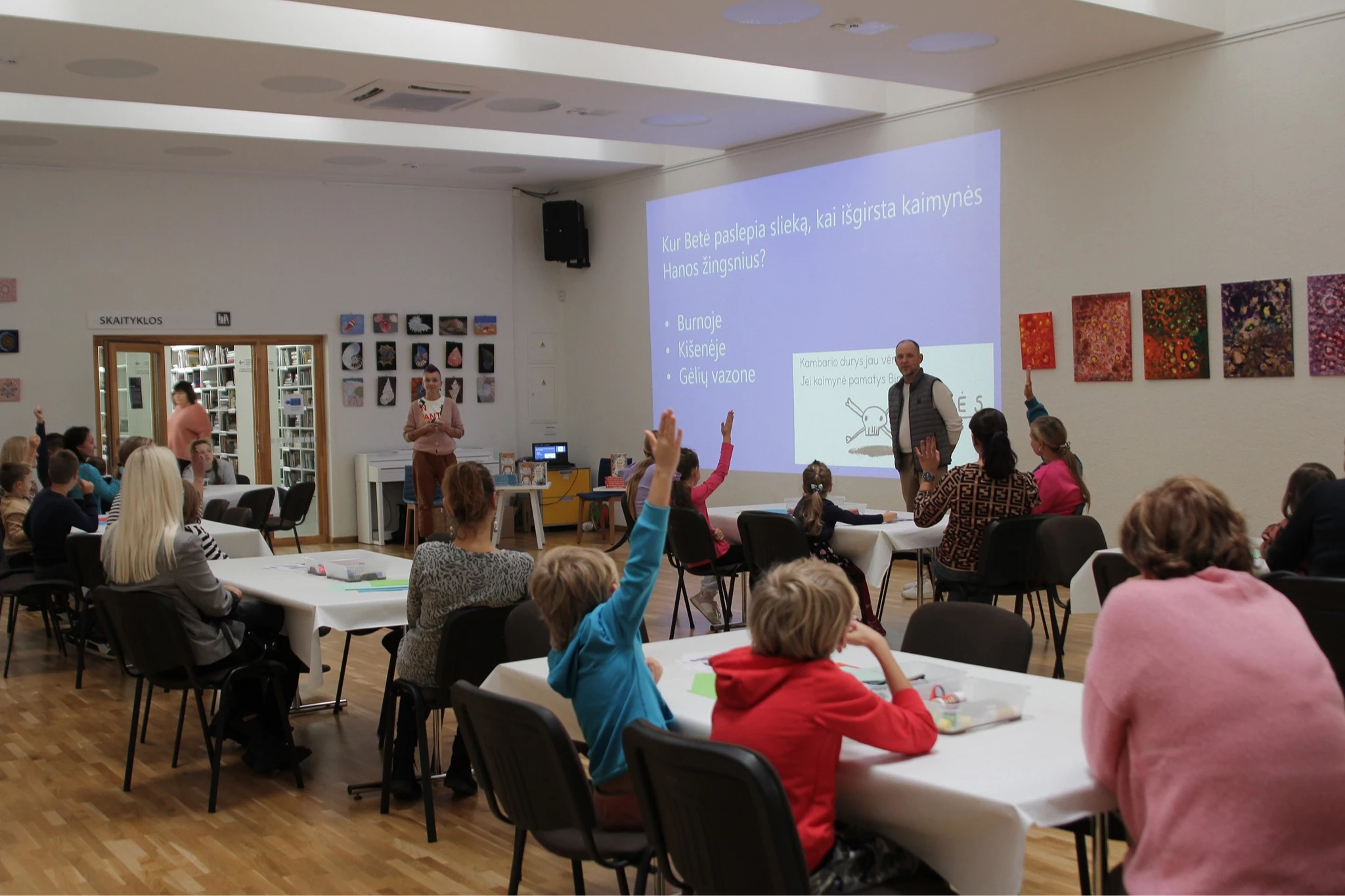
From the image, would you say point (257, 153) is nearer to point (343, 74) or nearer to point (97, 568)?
point (343, 74)

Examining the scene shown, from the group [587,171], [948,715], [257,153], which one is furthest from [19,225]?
[948,715]

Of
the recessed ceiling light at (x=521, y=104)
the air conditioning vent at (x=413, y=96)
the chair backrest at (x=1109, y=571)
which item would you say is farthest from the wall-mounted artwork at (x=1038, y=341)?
the air conditioning vent at (x=413, y=96)

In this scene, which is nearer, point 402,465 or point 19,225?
point 19,225

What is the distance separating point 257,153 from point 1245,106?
782 cm

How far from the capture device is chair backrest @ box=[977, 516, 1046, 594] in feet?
18.0

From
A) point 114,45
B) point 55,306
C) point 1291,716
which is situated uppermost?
point 114,45

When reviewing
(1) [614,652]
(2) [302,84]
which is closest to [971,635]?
(1) [614,652]

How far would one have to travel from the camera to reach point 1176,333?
297 inches

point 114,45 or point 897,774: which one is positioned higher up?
point 114,45

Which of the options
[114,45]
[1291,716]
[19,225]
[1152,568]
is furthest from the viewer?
[19,225]

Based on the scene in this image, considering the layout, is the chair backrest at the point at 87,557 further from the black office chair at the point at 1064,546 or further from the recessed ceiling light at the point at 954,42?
the recessed ceiling light at the point at 954,42

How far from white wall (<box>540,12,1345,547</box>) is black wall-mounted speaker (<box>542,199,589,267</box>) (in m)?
4.05

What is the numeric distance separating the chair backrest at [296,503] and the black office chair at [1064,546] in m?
6.18

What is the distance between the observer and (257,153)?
1070cm
